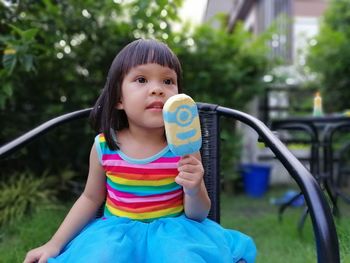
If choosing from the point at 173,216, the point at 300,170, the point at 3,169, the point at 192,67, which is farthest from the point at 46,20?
the point at 300,170

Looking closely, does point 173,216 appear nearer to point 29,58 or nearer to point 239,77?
point 29,58

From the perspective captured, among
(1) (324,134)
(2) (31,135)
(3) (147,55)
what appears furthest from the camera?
(1) (324,134)

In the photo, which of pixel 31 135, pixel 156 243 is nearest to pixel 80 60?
pixel 31 135

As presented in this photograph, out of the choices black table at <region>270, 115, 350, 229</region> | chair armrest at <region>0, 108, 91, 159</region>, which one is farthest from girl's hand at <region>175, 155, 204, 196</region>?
black table at <region>270, 115, 350, 229</region>

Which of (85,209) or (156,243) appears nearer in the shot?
(156,243)

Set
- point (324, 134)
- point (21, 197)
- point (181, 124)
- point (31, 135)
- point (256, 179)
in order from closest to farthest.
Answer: point (181, 124)
point (31, 135)
point (324, 134)
point (21, 197)
point (256, 179)

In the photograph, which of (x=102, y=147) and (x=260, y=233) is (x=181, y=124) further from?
(x=260, y=233)

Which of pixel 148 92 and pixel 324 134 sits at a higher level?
pixel 148 92

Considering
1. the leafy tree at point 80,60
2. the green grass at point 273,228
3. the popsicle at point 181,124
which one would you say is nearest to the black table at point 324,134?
the green grass at point 273,228

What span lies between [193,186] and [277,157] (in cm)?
20

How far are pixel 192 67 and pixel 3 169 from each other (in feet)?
5.60

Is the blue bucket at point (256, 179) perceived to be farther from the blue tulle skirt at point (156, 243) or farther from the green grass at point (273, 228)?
the blue tulle skirt at point (156, 243)

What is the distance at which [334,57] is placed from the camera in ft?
13.3

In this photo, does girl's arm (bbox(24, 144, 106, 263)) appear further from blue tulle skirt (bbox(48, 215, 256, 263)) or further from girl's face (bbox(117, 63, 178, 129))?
girl's face (bbox(117, 63, 178, 129))
